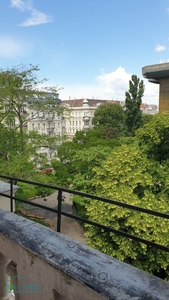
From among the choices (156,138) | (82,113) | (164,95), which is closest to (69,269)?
(156,138)

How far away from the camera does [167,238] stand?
300 inches

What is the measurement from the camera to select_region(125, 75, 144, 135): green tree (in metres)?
32.9

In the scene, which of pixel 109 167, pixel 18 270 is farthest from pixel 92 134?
pixel 18 270

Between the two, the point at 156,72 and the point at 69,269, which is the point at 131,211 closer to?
the point at 69,269

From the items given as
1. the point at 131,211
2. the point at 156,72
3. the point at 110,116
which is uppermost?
the point at 156,72

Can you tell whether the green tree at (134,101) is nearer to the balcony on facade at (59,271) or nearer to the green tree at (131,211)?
the green tree at (131,211)

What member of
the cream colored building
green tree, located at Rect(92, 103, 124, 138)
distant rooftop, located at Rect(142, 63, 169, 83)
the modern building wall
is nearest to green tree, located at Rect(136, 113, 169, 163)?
distant rooftop, located at Rect(142, 63, 169, 83)

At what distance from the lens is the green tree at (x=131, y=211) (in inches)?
301

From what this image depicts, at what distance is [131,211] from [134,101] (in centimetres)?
2708

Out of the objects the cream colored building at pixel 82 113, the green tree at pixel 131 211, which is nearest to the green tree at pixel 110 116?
the cream colored building at pixel 82 113

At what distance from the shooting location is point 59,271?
1.16m

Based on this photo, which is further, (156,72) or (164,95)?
(164,95)

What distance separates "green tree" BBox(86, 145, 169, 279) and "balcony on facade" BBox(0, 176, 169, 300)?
21.9 feet

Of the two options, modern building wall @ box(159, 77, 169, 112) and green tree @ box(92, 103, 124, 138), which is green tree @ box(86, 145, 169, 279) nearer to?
modern building wall @ box(159, 77, 169, 112)
